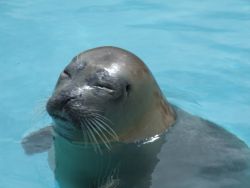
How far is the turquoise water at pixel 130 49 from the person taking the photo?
677 centimetres

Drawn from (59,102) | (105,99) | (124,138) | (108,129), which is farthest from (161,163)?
(59,102)

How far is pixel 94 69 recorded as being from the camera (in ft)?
17.1

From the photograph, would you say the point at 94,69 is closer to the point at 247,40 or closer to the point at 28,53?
the point at 28,53

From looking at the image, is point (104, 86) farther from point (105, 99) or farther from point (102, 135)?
point (102, 135)

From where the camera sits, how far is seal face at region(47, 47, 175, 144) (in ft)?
16.4

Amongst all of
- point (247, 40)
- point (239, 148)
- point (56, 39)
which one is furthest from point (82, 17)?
point (239, 148)

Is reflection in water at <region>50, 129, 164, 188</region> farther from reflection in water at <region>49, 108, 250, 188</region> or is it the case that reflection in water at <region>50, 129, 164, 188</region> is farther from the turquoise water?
the turquoise water

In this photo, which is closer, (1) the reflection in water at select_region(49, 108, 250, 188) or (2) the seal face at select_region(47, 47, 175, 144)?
(2) the seal face at select_region(47, 47, 175, 144)

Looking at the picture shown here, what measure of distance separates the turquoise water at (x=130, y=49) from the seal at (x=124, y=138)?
1.54 ft

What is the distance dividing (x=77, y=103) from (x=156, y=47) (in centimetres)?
390

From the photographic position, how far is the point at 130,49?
342 inches

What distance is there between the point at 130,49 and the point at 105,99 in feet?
11.8

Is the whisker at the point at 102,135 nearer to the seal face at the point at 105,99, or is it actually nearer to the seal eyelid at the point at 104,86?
the seal face at the point at 105,99

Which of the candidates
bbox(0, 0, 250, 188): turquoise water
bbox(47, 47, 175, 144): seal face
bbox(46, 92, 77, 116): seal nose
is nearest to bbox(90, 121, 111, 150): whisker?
bbox(47, 47, 175, 144): seal face
